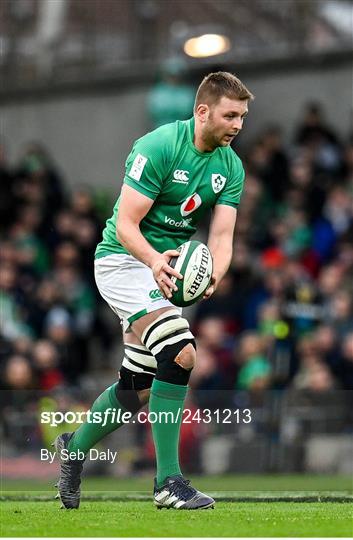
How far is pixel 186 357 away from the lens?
8.59 meters

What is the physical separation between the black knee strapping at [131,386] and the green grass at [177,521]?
655 mm

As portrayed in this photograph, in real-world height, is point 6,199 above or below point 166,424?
above

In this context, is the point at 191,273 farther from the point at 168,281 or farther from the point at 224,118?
the point at 224,118

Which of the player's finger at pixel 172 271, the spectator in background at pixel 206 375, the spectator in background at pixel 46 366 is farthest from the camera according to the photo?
the spectator in background at pixel 46 366

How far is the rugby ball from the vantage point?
8477 millimetres

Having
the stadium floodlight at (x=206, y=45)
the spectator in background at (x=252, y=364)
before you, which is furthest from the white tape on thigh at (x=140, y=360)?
the stadium floodlight at (x=206, y=45)

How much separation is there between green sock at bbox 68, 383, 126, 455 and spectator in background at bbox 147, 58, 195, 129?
9634 millimetres

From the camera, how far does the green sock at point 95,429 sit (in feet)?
29.6

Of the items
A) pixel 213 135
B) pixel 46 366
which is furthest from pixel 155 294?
pixel 46 366

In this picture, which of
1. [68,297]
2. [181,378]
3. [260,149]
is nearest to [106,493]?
[181,378]

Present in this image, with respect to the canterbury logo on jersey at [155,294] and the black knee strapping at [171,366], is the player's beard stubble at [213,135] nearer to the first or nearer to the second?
the canterbury logo on jersey at [155,294]

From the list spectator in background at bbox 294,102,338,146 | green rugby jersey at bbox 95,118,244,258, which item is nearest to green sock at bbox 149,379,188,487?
green rugby jersey at bbox 95,118,244,258

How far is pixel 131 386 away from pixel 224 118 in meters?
1.78

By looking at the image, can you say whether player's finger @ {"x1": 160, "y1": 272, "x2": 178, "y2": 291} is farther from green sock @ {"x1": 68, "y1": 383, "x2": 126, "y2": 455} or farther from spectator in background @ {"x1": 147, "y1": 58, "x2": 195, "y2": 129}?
spectator in background @ {"x1": 147, "y1": 58, "x2": 195, "y2": 129}
